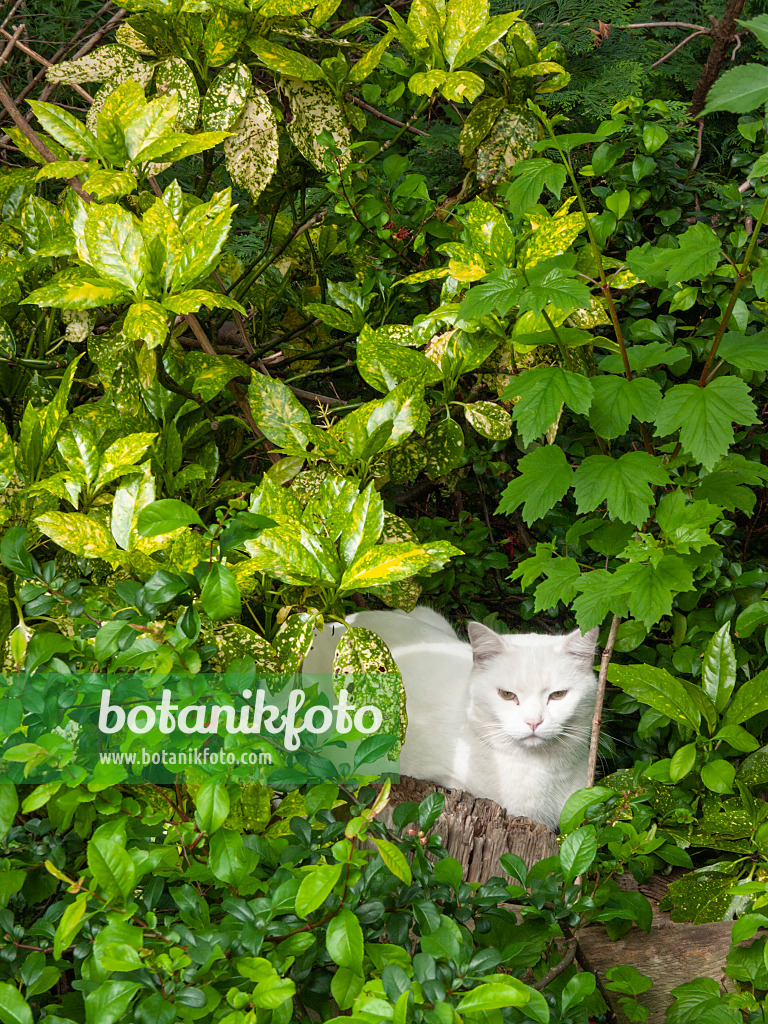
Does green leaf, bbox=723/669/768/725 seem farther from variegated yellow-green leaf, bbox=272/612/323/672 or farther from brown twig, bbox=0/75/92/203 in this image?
brown twig, bbox=0/75/92/203

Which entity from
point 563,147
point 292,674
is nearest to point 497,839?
Answer: point 292,674

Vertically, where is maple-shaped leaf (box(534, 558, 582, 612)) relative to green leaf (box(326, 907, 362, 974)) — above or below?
below

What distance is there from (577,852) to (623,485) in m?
0.46

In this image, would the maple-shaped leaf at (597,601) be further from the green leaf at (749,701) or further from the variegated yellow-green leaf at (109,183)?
the variegated yellow-green leaf at (109,183)

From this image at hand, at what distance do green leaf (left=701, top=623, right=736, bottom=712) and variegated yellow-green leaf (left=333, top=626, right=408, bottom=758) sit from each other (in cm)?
48

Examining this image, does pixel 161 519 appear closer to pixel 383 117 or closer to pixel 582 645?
pixel 582 645

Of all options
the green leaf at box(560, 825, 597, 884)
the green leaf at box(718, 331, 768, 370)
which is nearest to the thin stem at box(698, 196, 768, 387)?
the green leaf at box(718, 331, 768, 370)

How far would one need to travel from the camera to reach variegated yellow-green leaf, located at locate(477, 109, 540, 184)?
1375 mm

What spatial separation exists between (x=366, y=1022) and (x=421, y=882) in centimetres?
21

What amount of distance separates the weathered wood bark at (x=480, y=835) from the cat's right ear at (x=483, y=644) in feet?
0.91

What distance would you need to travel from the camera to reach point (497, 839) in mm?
1223

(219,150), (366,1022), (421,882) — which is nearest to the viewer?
(366,1022)

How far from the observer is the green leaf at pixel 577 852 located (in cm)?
90

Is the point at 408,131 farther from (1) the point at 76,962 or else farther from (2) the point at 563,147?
(1) the point at 76,962
